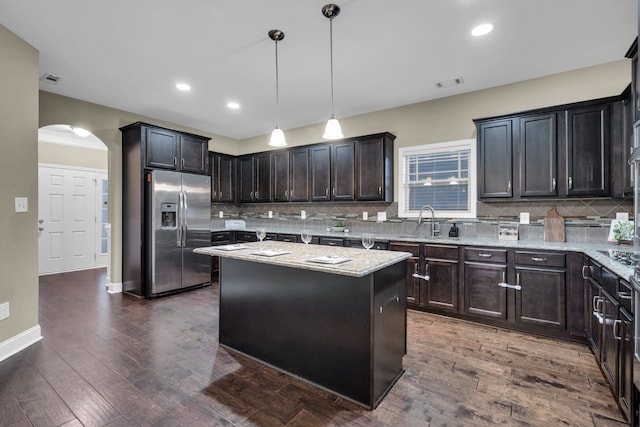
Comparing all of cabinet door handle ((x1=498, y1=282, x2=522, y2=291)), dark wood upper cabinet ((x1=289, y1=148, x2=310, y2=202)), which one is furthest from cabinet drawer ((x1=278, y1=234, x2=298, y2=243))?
cabinet door handle ((x1=498, y1=282, x2=522, y2=291))

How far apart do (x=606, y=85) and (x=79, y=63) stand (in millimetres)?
5744

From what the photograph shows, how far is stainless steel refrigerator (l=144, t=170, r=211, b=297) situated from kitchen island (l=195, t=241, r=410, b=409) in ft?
7.18

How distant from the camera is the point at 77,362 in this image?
2.50 metres

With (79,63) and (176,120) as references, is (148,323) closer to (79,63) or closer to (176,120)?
(79,63)

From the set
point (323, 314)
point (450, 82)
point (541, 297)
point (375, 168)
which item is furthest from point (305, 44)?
point (541, 297)

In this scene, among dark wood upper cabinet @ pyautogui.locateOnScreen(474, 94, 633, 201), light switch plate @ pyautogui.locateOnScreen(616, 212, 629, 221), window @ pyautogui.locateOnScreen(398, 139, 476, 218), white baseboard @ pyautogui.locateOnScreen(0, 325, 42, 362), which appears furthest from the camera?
window @ pyautogui.locateOnScreen(398, 139, 476, 218)

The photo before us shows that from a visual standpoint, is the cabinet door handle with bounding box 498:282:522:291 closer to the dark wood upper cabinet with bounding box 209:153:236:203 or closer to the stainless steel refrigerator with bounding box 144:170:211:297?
the stainless steel refrigerator with bounding box 144:170:211:297

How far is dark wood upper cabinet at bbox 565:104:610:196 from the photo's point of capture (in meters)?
3.00

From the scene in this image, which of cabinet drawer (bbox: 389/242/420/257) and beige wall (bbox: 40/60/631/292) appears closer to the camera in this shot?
beige wall (bbox: 40/60/631/292)

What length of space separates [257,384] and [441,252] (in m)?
2.46

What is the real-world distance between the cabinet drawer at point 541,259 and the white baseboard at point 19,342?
485 cm

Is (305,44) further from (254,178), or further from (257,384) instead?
(254,178)

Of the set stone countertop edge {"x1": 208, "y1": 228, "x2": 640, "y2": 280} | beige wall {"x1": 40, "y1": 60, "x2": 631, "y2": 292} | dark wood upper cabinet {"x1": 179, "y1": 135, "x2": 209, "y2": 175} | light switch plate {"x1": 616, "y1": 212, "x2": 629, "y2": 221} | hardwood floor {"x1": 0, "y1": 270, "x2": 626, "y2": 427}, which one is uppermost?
beige wall {"x1": 40, "y1": 60, "x2": 631, "y2": 292}

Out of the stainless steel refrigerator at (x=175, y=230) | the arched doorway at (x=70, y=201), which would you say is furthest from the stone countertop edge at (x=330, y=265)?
the arched doorway at (x=70, y=201)
